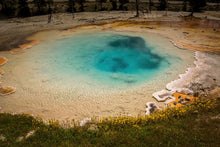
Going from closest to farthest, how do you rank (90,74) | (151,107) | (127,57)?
(151,107)
(90,74)
(127,57)

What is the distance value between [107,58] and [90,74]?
4.88 meters

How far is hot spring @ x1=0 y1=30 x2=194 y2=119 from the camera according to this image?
10562mm

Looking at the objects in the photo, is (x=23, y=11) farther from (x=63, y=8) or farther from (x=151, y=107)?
(x=151, y=107)

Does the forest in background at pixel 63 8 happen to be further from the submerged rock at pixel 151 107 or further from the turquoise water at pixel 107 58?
the submerged rock at pixel 151 107

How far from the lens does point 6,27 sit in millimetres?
31797

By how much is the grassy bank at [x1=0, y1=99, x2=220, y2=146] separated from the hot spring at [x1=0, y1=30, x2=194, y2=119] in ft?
4.72

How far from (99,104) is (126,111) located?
2.12 metres

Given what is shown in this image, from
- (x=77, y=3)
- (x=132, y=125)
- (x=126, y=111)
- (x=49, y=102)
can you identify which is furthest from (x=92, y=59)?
(x=77, y=3)

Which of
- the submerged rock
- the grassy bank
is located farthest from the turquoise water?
the grassy bank

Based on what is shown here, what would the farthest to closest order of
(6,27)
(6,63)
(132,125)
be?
1. (6,27)
2. (6,63)
3. (132,125)

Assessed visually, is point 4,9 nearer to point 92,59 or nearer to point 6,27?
point 6,27

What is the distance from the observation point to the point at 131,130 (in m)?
7.63

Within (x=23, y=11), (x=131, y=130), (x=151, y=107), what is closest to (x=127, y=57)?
(x=151, y=107)

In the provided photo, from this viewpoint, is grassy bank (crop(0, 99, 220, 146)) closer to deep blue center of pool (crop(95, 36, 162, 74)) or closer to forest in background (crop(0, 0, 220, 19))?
deep blue center of pool (crop(95, 36, 162, 74))
